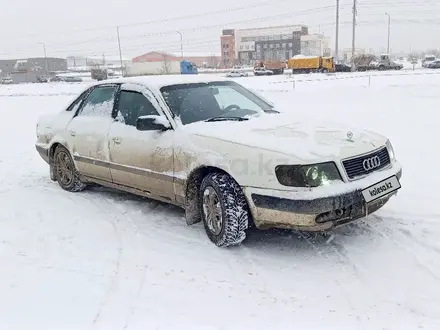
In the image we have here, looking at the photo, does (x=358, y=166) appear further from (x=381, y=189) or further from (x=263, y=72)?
(x=263, y=72)

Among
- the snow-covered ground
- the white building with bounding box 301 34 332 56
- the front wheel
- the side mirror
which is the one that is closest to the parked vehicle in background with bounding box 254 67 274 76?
the snow-covered ground

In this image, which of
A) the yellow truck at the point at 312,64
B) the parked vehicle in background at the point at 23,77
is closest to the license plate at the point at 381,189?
the yellow truck at the point at 312,64

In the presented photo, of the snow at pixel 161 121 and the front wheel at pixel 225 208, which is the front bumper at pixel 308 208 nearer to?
the front wheel at pixel 225 208

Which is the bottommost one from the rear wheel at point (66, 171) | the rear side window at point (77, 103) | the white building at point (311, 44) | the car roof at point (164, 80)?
the rear wheel at point (66, 171)

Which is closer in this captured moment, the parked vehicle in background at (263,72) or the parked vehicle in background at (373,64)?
the parked vehicle in background at (373,64)

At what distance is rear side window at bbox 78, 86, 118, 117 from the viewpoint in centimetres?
552

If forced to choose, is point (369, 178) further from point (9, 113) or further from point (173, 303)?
point (9, 113)

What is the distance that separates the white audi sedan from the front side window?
12 millimetres

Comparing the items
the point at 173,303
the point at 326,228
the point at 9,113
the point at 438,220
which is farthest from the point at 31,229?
the point at 9,113

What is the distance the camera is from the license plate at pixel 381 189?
385 centimetres

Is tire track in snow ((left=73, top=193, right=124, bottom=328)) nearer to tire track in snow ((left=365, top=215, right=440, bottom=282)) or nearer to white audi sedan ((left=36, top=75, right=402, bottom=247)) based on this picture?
white audi sedan ((left=36, top=75, right=402, bottom=247))

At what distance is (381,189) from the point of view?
3.98 meters

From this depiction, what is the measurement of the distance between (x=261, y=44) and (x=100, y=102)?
10218 centimetres

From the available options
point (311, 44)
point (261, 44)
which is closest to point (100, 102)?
point (261, 44)
